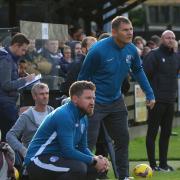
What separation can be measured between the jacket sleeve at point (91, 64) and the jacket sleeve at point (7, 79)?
3.40 feet

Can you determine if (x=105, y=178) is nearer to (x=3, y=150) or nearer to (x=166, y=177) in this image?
(x=166, y=177)

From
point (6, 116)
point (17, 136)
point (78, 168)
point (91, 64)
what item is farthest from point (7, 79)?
point (78, 168)

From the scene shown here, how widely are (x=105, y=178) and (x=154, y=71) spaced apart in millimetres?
2065

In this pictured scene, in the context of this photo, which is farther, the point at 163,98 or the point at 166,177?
the point at 163,98

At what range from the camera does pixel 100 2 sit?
24250 millimetres

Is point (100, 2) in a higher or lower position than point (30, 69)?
higher

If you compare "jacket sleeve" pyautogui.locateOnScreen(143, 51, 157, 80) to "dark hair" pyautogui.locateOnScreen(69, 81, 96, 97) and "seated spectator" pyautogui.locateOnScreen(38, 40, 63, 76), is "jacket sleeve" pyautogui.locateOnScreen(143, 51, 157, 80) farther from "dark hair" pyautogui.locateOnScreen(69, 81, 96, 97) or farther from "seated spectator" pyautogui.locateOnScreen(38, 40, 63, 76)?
"dark hair" pyautogui.locateOnScreen(69, 81, 96, 97)

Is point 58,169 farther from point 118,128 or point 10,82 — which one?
point 10,82

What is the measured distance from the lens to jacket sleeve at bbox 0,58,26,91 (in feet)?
35.2

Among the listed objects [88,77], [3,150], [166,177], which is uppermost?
[88,77]

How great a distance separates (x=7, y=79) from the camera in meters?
10.8

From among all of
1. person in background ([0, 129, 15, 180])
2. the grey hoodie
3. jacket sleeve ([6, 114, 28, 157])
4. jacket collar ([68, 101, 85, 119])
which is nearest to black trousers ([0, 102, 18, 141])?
the grey hoodie

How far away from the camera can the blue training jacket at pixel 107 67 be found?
998cm

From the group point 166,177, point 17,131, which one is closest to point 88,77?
point 17,131
